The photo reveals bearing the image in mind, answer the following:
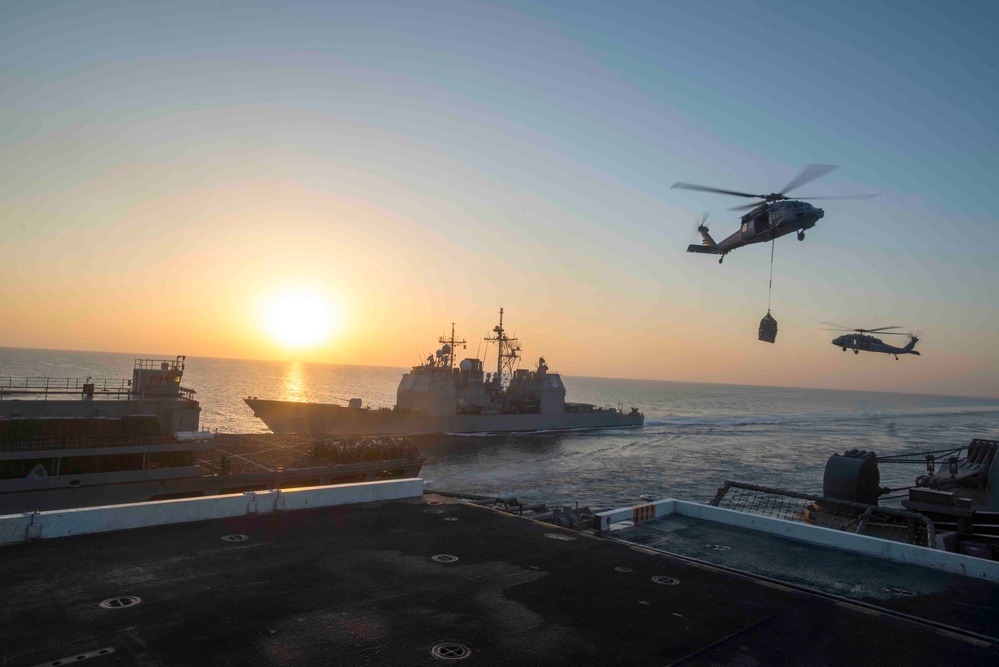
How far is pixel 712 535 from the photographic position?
33.5 ft

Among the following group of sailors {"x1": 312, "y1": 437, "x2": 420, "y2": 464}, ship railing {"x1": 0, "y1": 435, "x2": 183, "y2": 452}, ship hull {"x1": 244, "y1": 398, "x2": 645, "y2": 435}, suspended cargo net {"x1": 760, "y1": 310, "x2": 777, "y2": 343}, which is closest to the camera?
suspended cargo net {"x1": 760, "y1": 310, "x2": 777, "y2": 343}

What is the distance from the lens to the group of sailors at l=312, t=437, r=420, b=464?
96.3 ft

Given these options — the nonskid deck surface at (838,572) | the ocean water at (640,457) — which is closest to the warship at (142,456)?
the ocean water at (640,457)

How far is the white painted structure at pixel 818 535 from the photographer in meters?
8.27

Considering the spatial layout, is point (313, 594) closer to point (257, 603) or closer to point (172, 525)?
point (257, 603)

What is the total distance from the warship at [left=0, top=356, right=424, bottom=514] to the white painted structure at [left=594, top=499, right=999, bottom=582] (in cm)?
1869

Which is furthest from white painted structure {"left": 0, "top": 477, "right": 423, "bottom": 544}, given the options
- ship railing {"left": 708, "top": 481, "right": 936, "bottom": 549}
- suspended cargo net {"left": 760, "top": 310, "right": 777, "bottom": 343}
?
suspended cargo net {"left": 760, "top": 310, "right": 777, "bottom": 343}

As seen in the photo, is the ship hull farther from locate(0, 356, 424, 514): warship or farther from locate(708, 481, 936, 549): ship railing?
locate(708, 481, 936, 549): ship railing

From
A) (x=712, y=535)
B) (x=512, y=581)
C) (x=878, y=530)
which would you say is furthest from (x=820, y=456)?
(x=512, y=581)

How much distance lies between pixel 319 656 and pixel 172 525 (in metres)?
4.96

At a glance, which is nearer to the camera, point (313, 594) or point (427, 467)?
point (313, 594)

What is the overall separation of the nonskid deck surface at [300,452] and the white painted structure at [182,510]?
16.6m

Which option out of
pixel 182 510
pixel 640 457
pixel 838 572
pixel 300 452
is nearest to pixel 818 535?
pixel 838 572

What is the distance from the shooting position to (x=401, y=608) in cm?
604
